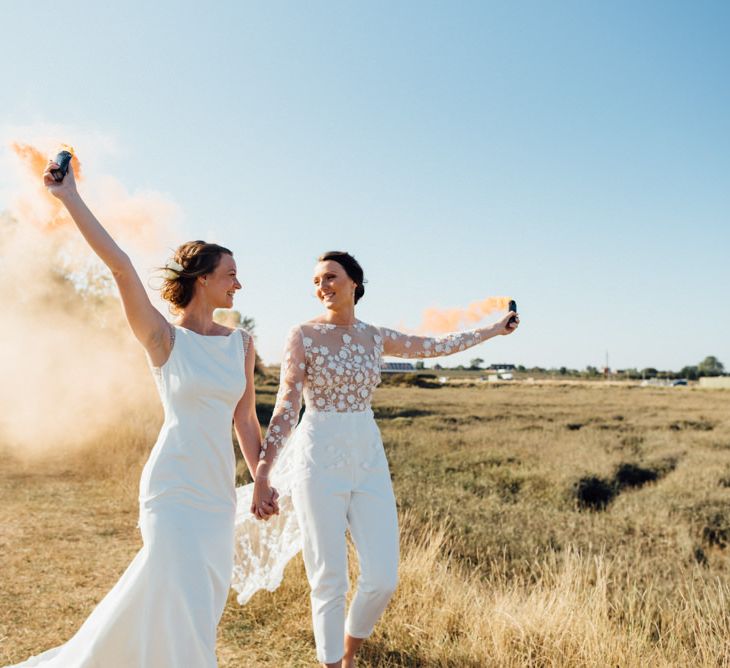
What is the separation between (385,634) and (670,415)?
33.8 metres

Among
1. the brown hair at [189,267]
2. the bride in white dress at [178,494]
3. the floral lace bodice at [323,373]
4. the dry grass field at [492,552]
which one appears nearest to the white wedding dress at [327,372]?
the floral lace bodice at [323,373]

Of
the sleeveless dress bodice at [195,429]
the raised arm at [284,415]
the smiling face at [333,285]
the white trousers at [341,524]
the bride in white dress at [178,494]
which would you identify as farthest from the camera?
the smiling face at [333,285]

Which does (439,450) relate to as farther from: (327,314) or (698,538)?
(327,314)

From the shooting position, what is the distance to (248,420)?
3688 mm

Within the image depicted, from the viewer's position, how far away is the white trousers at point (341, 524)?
3.80 m

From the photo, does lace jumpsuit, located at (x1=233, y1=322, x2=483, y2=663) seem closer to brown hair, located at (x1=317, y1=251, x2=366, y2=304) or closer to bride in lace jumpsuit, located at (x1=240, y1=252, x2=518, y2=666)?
bride in lace jumpsuit, located at (x1=240, y1=252, x2=518, y2=666)

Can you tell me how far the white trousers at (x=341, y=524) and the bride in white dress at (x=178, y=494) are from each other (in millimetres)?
606

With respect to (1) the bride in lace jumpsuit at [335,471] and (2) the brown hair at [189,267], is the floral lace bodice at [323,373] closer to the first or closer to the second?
(1) the bride in lace jumpsuit at [335,471]

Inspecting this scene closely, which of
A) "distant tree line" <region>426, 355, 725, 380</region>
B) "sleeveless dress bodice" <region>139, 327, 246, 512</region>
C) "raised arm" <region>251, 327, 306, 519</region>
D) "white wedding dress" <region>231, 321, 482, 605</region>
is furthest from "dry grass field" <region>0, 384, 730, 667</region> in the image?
"distant tree line" <region>426, 355, 725, 380</region>

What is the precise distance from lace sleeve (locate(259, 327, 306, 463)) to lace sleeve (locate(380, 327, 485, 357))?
25.8 inches

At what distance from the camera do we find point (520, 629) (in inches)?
177

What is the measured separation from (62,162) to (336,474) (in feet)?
6.93

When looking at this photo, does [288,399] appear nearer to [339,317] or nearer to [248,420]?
[248,420]

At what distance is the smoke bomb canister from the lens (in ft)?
9.61
